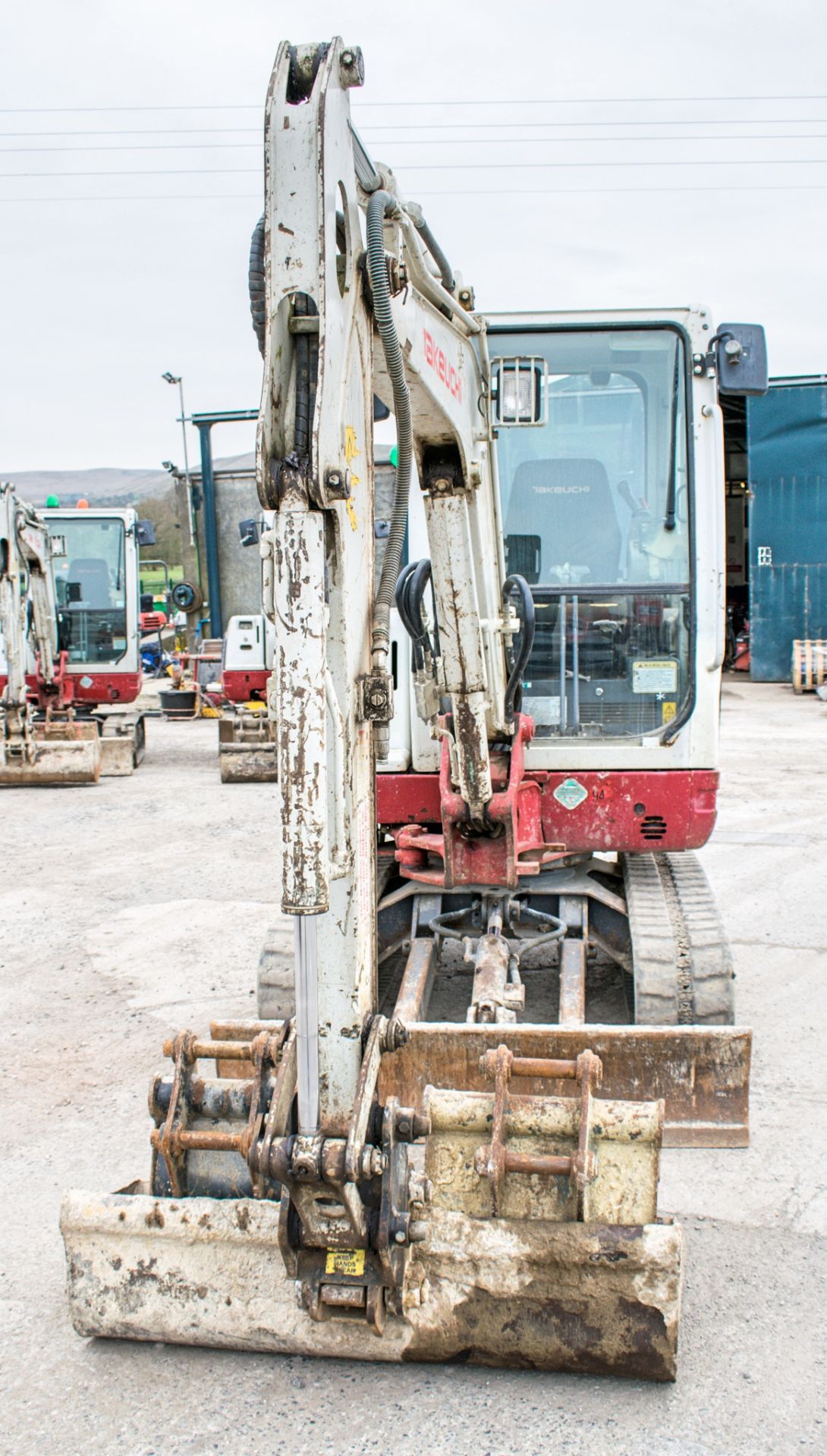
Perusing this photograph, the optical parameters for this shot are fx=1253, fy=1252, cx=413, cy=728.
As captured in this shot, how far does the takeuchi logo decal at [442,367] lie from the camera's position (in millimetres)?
3400

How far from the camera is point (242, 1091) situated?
3.13m

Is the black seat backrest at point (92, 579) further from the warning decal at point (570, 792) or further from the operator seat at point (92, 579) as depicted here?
the warning decal at point (570, 792)

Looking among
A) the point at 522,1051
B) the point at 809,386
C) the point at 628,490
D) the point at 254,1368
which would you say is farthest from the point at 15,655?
the point at 809,386

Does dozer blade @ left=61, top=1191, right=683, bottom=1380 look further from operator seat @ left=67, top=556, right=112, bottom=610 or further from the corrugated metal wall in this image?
the corrugated metal wall

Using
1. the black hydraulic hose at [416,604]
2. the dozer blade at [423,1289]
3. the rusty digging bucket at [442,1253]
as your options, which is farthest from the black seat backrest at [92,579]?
the dozer blade at [423,1289]

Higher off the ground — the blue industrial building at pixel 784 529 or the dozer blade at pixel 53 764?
the blue industrial building at pixel 784 529

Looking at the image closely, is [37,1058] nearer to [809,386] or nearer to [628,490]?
[628,490]

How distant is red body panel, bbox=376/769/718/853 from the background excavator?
8047 mm

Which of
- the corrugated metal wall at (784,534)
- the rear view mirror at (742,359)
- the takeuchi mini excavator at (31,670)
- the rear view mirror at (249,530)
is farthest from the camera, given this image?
the corrugated metal wall at (784,534)

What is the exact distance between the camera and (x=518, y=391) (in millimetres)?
4227

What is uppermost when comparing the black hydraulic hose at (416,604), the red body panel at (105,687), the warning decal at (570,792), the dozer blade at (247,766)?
the black hydraulic hose at (416,604)

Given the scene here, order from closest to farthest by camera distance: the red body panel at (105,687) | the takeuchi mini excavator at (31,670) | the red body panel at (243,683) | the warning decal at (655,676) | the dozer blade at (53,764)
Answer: the warning decal at (655,676)
the takeuchi mini excavator at (31,670)
the dozer blade at (53,764)
the red body panel at (243,683)
the red body panel at (105,687)

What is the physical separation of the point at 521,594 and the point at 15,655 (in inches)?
338

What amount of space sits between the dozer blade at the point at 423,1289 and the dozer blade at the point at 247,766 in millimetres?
9303
